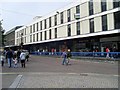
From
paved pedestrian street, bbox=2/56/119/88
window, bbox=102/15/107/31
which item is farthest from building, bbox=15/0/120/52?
paved pedestrian street, bbox=2/56/119/88

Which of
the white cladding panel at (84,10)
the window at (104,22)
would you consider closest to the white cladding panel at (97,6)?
the window at (104,22)

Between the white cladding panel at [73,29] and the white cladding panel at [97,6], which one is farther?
the white cladding panel at [73,29]

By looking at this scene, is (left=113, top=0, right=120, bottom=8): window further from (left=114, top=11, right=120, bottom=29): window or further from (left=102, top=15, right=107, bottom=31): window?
(left=102, top=15, right=107, bottom=31): window

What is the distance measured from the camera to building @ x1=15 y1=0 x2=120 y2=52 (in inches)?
1655

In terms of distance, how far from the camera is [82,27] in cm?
5103

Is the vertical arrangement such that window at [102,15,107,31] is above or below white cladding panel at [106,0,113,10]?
below

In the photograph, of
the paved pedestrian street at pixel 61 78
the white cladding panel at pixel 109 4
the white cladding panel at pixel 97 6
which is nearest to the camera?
the paved pedestrian street at pixel 61 78

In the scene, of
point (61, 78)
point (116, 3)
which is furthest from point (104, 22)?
point (61, 78)

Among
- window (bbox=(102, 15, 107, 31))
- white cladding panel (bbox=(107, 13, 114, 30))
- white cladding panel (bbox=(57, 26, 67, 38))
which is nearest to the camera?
white cladding panel (bbox=(107, 13, 114, 30))

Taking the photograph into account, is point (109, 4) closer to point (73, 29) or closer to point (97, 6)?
point (97, 6)

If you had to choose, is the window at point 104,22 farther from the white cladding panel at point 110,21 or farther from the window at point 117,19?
the window at point 117,19

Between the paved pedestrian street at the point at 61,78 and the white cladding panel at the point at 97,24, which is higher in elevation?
the white cladding panel at the point at 97,24

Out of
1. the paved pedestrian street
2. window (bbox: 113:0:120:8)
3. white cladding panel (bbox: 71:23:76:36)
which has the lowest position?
the paved pedestrian street

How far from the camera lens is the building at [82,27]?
138 ft
